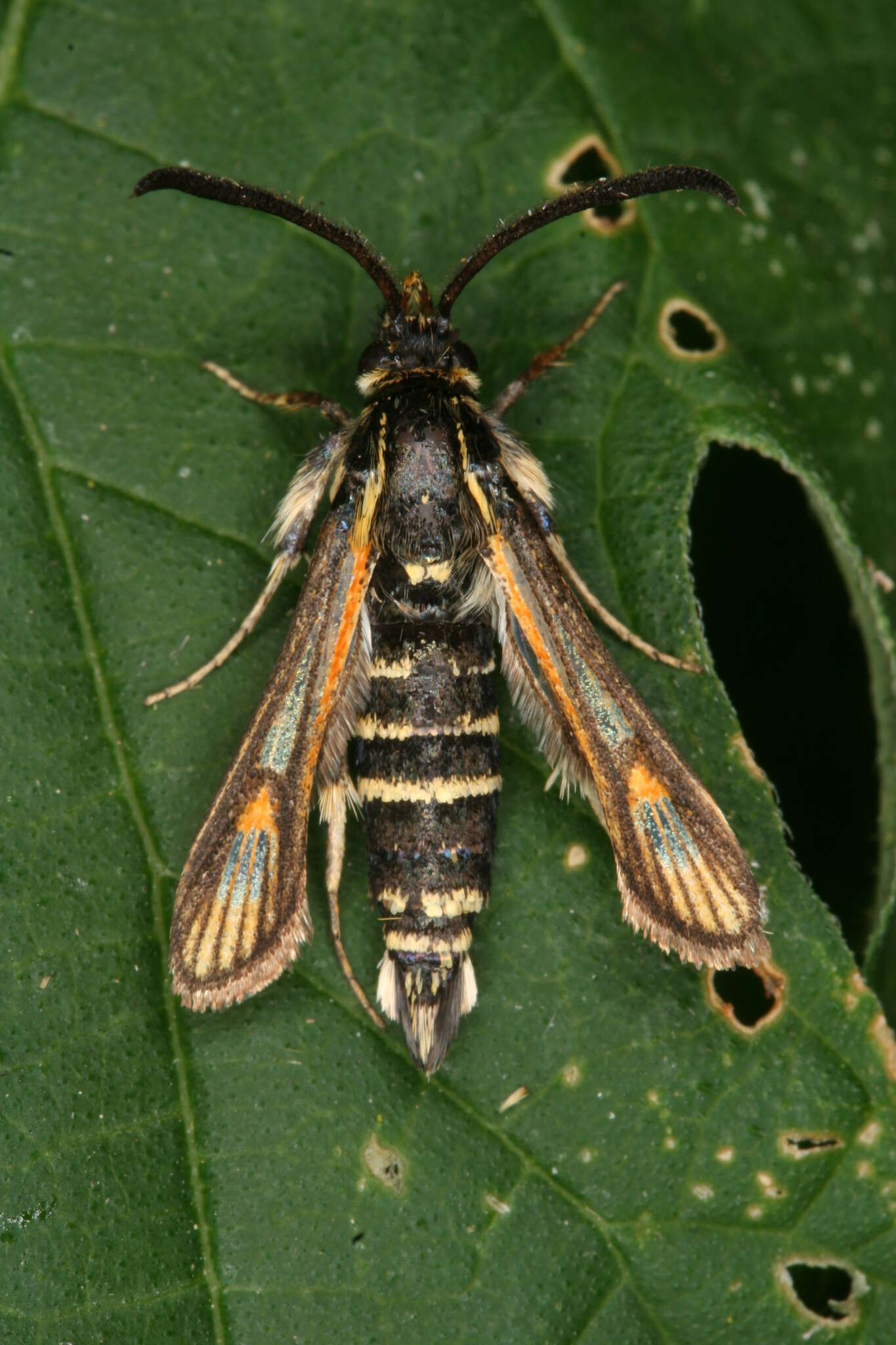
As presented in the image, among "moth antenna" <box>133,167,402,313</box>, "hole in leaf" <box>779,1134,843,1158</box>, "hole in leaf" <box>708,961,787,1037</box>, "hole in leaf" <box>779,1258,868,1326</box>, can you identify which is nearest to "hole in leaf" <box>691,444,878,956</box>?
"hole in leaf" <box>708,961,787,1037</box>

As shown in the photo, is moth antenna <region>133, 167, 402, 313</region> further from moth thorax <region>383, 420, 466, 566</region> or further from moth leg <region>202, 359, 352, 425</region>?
moth thorax <region>383, 420, 466, 566</region>

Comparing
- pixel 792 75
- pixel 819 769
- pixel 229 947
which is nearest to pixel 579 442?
pixel 819 769

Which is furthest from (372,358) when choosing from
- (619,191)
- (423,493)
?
(619,191)

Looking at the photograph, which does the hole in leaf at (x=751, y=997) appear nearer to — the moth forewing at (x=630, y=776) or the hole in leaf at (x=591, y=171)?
the moth forewing at (x=630, y=776)

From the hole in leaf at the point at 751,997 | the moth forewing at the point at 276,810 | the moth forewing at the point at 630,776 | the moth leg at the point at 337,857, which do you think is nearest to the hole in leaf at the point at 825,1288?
the hole in leaf at the point at 751,997

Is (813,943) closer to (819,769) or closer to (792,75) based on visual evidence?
(819,769)

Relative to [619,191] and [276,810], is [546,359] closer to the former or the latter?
[619,191]
